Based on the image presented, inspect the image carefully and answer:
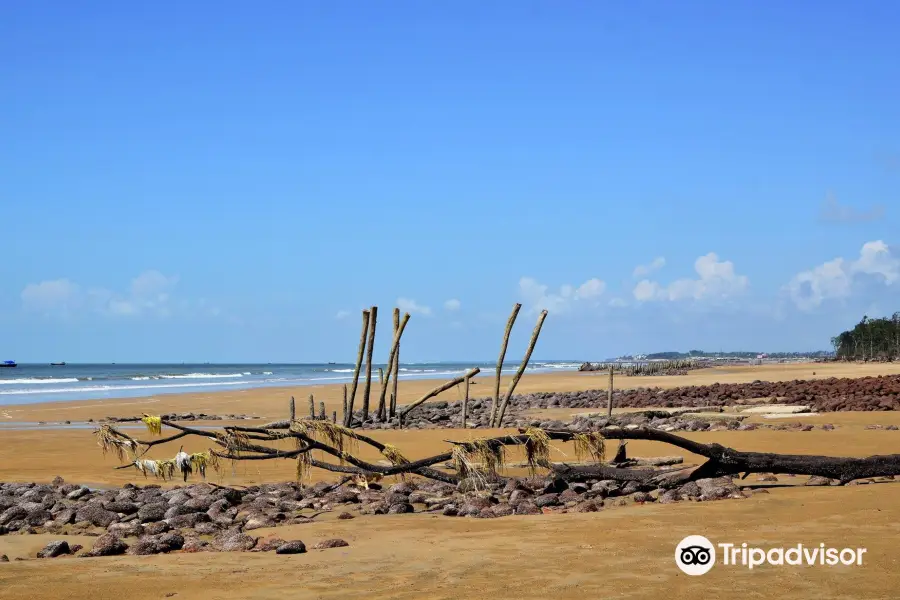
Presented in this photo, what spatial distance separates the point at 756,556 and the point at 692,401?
23943 mm

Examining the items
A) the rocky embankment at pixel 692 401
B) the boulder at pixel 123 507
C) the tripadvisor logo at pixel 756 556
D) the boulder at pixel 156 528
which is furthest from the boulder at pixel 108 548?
the rocky embankment at pixel 692 401

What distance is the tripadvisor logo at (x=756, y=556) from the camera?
609cm

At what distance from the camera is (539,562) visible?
657 centimetres

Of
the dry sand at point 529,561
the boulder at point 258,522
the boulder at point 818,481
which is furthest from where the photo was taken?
the boulder at point 818,481

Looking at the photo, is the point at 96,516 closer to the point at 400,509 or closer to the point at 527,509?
the point at 400,509

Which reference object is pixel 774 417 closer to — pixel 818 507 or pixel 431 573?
pixel 818 507

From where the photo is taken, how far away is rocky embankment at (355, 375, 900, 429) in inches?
979

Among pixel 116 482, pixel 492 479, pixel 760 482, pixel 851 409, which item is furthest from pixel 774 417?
pixel 116 482

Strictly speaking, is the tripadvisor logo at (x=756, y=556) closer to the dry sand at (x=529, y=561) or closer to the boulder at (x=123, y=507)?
the dry sand at (x=529, y=561)

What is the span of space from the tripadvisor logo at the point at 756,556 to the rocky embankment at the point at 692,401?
58.4 feet

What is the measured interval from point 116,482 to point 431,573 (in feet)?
28.9

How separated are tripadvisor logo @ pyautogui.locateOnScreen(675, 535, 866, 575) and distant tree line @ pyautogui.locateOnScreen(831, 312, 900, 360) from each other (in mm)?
91916

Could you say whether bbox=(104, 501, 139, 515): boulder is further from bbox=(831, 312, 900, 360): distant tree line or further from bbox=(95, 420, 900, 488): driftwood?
bbox=(831, 312, 900, 360): distant tree line

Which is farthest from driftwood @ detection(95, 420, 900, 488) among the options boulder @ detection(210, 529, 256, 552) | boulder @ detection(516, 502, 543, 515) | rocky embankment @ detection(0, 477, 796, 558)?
boulder @ detection(210, 529, 256, 552)
